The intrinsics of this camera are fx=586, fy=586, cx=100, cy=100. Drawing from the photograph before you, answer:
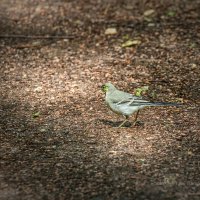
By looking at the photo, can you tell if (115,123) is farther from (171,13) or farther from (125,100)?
(171,13)

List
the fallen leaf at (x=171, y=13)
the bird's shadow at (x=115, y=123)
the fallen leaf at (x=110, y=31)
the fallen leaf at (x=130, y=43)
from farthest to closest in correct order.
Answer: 1. the fallen leaf at (x=171, y=13)
2. the fallen leaf at (x=110, y=31)
3. the fallen leaf at (x=130, y=43)
4. the bird's shadow at (x=115, y=123)

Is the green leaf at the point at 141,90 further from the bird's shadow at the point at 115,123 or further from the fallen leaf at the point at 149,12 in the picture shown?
the fallen leaf at the point at 149,12

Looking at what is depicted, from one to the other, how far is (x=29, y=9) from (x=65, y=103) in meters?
4.28

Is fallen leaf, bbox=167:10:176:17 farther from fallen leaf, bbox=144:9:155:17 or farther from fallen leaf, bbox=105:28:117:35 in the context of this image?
fallen leaf, bbox=105:28:117:35

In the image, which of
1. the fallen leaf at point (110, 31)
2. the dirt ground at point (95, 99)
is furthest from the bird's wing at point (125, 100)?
the fallen leaf at point (110, 31)

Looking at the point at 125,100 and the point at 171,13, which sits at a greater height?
the point at 125,100

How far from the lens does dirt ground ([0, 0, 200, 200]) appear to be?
5723 millimetres

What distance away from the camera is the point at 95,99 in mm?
7691

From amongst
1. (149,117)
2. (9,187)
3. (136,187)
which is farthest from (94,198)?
(149,117)

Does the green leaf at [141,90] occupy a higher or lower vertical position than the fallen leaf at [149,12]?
higher

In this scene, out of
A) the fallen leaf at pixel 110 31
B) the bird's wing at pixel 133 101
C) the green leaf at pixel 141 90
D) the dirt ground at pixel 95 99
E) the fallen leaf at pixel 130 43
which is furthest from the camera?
the fallen leaf at pixel 110 31

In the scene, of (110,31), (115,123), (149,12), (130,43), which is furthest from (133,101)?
(149,12)

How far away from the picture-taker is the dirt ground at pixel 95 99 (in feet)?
18.8

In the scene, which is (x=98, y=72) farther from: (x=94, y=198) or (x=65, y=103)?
(x=94, y=198)
